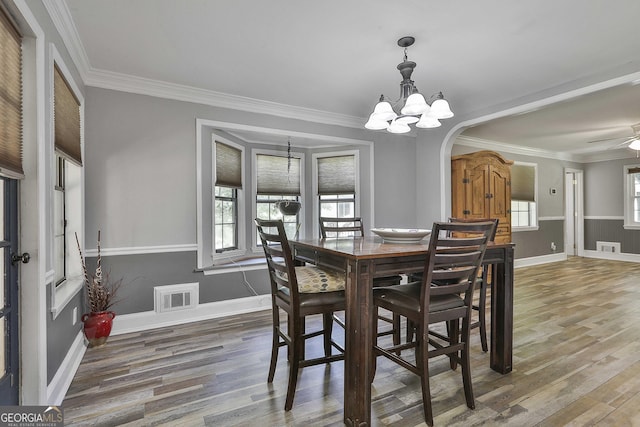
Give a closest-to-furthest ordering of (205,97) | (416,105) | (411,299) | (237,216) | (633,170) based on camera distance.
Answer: (411,299), (416,105), (205,97), (237,216), (633,170)

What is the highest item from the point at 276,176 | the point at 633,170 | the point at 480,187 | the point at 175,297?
the point at 633,170

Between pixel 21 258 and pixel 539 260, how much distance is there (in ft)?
25.8

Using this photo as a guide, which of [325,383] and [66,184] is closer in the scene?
[325,383]

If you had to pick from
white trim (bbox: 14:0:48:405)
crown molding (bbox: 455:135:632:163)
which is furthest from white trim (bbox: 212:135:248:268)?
crown molding (bbox: 455:135:632:163)

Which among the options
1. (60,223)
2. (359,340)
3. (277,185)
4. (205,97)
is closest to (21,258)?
(60,223)

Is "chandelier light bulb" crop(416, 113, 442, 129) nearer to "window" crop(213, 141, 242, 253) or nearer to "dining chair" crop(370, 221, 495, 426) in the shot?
"dining chair" crop(370, 221, 495, 426)

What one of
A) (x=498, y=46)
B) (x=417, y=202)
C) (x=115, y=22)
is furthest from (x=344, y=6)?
(x=417, y=202)

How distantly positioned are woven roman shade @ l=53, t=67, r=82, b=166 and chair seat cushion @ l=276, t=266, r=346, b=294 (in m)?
1.79

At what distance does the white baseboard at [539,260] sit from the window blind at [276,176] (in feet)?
15.4

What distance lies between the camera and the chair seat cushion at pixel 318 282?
1.95 m

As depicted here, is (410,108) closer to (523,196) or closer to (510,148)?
(510,148)

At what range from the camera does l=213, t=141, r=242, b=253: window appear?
150 inches

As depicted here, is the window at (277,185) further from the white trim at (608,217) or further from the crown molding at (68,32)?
the white trim at (608,217)

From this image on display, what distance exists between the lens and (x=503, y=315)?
7.16 feet
